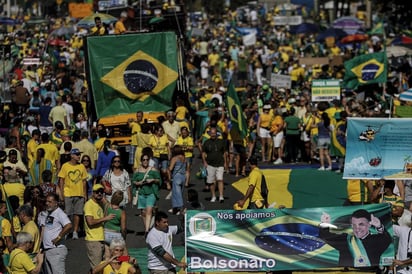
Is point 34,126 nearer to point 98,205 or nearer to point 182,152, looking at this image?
point 182,152

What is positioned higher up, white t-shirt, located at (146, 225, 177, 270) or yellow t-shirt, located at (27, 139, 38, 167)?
white t-shirt, located at (146, 225, 177, 270)

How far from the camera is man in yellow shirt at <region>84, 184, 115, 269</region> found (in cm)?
1441

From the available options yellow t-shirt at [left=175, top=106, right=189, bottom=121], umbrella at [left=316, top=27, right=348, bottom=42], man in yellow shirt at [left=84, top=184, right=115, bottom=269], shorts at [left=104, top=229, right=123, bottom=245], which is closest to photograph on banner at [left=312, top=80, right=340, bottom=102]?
yellow t-shirt at [left=175, top=106, right=189, bottom=121]

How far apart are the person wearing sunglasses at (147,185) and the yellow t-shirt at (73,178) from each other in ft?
2.69

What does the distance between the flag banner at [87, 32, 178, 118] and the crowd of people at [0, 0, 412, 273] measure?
0.79m

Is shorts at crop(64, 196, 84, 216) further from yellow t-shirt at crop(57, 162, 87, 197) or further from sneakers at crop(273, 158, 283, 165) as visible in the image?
sneakers at crop(273, 158, 283, 165)

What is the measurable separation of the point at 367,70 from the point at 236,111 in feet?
36.0

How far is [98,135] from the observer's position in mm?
22062

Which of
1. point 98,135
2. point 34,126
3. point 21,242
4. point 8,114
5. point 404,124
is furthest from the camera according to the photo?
point 8,114

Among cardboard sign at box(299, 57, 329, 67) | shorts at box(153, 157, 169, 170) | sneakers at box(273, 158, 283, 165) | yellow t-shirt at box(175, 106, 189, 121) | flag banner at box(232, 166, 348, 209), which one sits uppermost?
yellow t-shirt at box(175, 106, 189, 121)

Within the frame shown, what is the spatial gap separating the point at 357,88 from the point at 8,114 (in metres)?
10.9

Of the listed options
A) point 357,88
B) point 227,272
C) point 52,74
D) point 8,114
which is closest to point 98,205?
point 227,272

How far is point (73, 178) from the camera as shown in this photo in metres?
17.8

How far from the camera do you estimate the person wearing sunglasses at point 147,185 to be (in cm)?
1791
